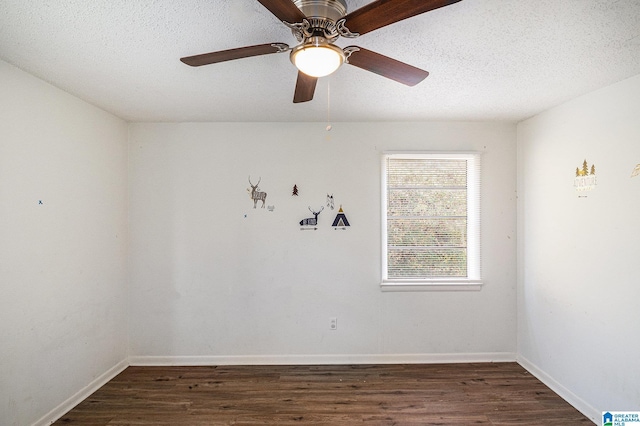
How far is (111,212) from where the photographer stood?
296cm

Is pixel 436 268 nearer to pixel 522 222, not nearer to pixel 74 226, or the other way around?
pixel 522 222

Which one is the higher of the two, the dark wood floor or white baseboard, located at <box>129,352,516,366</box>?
white baseboard, located at <box>129,352,516,366</box>

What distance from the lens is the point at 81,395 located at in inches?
101

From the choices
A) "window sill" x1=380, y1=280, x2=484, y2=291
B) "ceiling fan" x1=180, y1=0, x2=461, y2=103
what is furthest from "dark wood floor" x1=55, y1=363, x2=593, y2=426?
"ceiling fan" x1=180, y1=0, x2=461, y2=103

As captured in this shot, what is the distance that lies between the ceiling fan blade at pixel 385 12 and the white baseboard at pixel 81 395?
10.4 ft

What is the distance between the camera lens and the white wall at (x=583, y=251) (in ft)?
6.94

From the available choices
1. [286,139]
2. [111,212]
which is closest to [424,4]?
[286,139]

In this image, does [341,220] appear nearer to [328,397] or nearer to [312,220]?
[312,220]

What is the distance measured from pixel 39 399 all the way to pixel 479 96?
3.91m

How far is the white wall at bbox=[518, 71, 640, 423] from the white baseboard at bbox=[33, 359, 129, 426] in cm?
391

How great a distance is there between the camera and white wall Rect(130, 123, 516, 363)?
3.18 metres

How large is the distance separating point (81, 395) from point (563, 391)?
12.9 ft

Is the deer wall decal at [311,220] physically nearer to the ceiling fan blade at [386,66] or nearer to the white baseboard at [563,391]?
the ceiling fan blade at [386,66]

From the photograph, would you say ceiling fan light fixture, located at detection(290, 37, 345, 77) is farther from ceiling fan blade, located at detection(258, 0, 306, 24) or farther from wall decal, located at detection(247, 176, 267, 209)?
wall decal, located at detection(247, 176, 267, 209)
